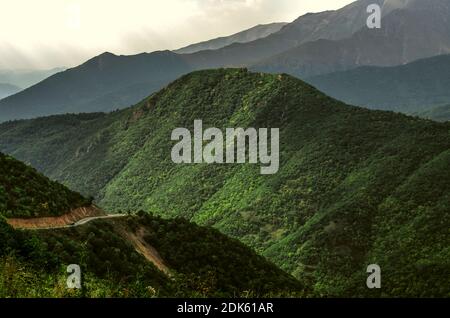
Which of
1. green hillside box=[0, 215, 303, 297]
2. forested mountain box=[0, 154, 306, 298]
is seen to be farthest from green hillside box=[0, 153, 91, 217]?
green hillside box=[0, 215, 303, 297]

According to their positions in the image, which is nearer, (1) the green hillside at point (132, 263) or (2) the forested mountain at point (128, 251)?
(1) the green hillside at point (132, 263)

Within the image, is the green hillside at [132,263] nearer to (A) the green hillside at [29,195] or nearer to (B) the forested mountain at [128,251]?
(B) the forested mountain at [128,251]

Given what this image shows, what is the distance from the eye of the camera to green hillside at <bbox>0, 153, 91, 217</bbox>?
2817 inches

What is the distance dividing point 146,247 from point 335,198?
101 meters

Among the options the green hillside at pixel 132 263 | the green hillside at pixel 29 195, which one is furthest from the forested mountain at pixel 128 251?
the green hillside at pixel 132 263

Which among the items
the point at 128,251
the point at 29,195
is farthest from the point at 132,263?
the point at 29,195

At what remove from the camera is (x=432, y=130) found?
597 feet

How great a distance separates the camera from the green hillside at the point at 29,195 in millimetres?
71562

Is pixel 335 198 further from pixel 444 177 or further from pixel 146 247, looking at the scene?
pixel 146 247

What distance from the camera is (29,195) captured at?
76.6 m

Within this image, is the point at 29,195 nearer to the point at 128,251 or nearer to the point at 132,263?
the point at 128,251

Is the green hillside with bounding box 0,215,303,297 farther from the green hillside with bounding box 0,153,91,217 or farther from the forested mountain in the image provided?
the green hillside with bounding box 0,153,91,217
